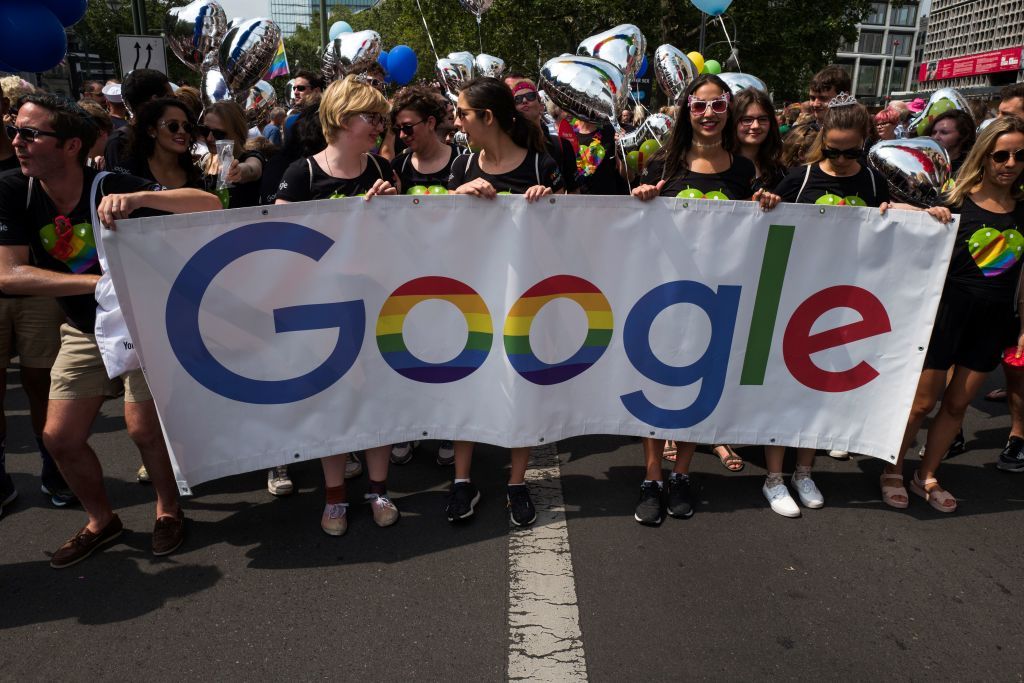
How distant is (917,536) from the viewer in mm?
3369

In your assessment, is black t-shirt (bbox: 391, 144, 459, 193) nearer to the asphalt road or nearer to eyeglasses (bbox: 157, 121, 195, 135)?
eyeglasses (bbox: 157, 121, 195, 135)

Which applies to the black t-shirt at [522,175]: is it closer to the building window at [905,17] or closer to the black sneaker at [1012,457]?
the black sneaker at [1012,457]

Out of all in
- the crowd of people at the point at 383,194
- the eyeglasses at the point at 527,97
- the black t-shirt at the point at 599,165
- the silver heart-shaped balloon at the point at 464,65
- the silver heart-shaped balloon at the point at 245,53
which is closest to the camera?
the crowd of people at the point at 383,194

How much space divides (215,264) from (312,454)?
0.93 metres

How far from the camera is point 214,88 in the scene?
6812mm

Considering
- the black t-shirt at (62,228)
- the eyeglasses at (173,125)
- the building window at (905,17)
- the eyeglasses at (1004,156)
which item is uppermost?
the building window at (905,17)

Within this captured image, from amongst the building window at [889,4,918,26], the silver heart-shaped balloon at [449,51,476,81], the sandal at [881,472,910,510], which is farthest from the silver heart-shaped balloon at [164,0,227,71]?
the building window at [889,4,918,26]

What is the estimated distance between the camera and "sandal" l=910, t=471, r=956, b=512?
3.61 m

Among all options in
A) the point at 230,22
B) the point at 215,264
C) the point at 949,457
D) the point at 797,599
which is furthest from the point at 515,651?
the point at 230,22

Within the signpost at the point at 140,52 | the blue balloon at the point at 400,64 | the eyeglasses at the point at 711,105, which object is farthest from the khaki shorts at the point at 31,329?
the blue balloon at the point at 400,64

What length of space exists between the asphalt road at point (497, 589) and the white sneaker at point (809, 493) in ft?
0.18

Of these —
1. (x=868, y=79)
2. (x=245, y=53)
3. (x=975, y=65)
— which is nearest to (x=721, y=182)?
(x=245, y=53)

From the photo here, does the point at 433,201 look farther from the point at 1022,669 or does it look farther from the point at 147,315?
the point at 1022,669

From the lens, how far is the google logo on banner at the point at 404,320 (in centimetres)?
327
